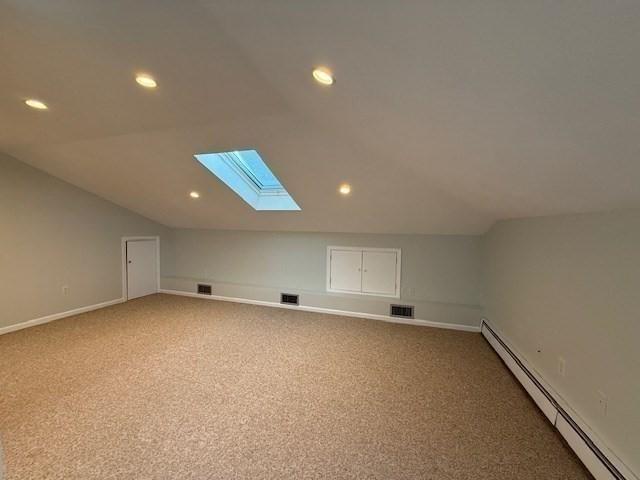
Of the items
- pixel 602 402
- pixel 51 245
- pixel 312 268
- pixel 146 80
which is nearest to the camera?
pixel 602 402

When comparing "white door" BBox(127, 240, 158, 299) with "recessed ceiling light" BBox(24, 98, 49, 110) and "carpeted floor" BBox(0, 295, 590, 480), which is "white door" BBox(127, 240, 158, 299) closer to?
"carpeted floor" BBox(0, 295, 590, 480)

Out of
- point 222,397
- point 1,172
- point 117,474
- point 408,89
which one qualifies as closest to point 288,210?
point 222,397

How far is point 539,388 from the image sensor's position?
223cm

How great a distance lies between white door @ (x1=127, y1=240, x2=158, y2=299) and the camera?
17.0 feet

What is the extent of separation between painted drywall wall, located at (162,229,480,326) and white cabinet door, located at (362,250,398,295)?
13cm

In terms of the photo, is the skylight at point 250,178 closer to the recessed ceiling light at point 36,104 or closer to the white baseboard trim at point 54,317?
the recessed ceiling light at point 36,104

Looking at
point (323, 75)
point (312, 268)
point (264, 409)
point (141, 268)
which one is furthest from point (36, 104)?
point (141, 268)

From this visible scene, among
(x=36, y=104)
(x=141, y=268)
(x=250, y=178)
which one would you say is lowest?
(x=141, y=268)

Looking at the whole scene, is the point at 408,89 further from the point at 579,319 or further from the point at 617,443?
the point at 617,443

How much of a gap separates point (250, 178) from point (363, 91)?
2.86 meters

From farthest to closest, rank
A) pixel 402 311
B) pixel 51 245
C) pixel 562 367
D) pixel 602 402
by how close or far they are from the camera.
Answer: pixel 402 311 < pixel 51 245 < pixel 562 367 < pixel 602 402

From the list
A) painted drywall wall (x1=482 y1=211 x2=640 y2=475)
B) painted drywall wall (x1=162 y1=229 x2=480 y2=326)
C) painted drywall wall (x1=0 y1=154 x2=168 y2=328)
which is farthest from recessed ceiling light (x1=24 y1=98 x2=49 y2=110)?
painted drywall wall (x1=482 y1=211 x2=640 y2=475)

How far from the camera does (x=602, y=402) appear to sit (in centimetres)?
165

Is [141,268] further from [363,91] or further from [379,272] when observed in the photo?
[363,91]
